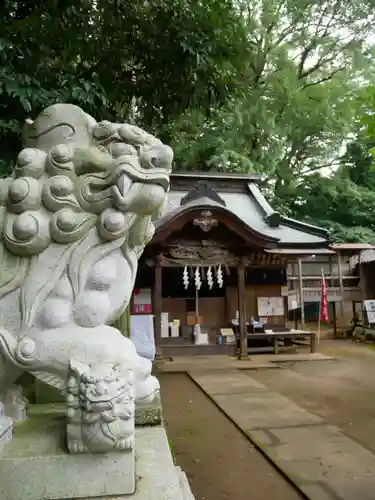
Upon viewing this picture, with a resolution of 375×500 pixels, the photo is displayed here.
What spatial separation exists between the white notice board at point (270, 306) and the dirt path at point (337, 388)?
6.20ft

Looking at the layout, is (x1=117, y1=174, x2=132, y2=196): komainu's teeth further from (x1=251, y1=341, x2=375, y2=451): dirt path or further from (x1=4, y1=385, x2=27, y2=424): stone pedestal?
(x1=251, y1=341, x2=375, y2=451): dirt path

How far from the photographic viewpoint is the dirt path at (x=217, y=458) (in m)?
3.21

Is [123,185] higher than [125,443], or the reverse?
[123,185]

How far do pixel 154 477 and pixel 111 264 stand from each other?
0.69m

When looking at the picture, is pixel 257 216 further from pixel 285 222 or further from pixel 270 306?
pixel 270 306

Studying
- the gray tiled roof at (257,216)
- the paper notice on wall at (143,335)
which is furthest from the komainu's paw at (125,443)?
the gray tiled roof at (257,216)

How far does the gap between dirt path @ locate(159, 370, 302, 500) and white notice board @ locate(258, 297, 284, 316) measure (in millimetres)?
5871

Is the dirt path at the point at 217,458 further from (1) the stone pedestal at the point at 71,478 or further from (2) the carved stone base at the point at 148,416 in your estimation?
(1) the stone pedestal at the point at 71,478

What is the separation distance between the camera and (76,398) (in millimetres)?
1244

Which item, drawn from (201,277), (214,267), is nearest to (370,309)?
(214,267)

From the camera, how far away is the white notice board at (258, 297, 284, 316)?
11.6 metres

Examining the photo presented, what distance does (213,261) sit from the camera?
1019 centimetres

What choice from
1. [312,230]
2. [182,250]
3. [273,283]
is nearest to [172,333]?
[182,250]

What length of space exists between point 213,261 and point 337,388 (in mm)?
4186
